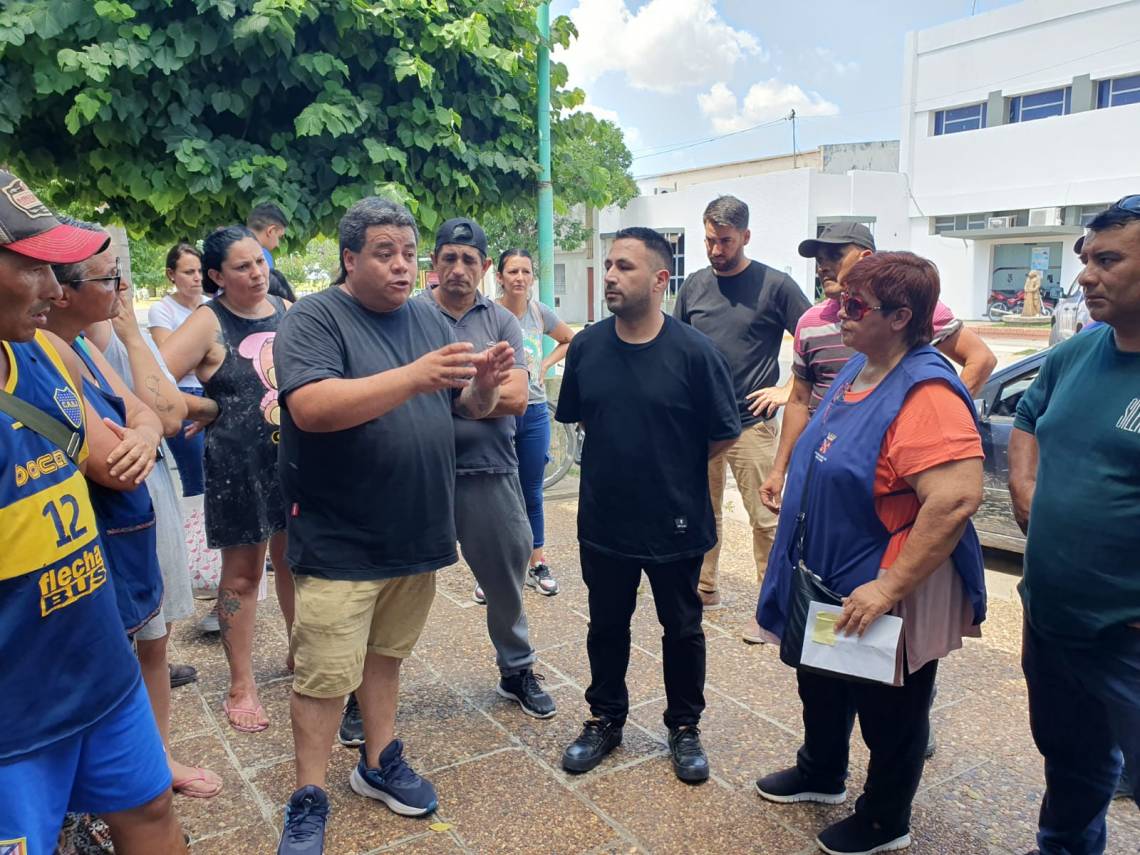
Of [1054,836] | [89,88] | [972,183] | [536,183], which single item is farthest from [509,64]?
[972,183]

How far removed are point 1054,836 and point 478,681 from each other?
2412 mm

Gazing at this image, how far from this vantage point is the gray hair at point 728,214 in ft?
14.7

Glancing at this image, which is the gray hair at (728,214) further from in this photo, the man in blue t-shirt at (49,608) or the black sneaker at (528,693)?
the man in blue t-shirt at (49,608)

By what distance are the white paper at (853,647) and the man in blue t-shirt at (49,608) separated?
1851 millimetres

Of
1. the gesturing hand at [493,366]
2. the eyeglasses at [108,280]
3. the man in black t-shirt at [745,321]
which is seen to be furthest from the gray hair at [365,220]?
the man in black t-shirt at [745,321]

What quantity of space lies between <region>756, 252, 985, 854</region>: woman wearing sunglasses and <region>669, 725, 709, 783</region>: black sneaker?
0.50 meters

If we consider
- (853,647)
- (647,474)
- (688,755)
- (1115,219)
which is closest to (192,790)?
(688,755)

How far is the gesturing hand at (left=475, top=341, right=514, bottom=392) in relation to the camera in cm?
280

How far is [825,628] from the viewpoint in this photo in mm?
2564

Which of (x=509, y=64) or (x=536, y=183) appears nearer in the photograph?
(x=509, y=64)

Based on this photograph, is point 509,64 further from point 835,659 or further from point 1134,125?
point 1134,125

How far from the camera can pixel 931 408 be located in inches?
95.2

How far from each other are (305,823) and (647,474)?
164 centimetres

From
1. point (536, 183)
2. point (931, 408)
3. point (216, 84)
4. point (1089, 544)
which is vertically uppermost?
point (216, 84)
